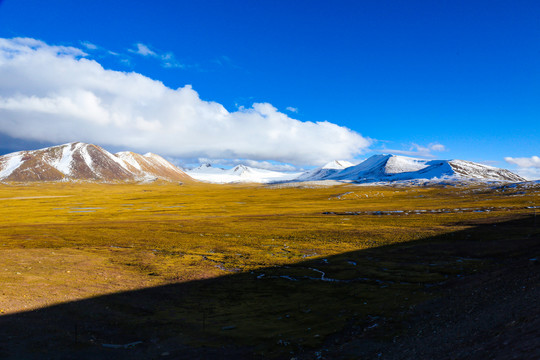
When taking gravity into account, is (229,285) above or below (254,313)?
below

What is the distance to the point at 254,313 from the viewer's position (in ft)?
97.7

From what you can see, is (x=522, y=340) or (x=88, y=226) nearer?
(x=522, y=340)

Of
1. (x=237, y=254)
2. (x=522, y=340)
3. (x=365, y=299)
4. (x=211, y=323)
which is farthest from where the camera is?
(x=237, y=254)

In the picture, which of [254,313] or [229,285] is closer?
[254,313]

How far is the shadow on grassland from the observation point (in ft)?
72.3

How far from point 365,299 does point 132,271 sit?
103 ft

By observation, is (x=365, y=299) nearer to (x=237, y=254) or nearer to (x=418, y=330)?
(x=418, y=330)

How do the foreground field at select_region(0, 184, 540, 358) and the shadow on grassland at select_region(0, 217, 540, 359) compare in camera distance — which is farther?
the foreground field at select_region(0, 184, 540, 358)

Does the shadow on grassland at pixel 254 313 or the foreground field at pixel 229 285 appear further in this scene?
the foreground field at pixel 229 285

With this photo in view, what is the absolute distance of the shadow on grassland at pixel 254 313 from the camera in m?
22.0

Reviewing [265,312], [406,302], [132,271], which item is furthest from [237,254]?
[406,302]

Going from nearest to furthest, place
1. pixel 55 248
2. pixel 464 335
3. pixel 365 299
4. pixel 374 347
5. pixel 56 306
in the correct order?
pixel 464 335 < pixel 374 347 < pixel 56 306 < pixel 365 299 < pixel 55 248

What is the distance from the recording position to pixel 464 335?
17984mm

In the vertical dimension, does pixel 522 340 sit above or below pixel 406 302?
above
